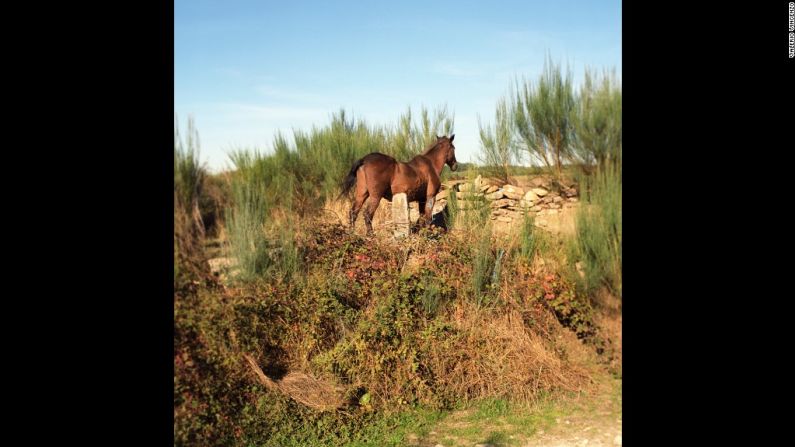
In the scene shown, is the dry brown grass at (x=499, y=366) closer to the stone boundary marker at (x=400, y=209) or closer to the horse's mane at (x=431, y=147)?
the stone boundary marker at (x=400, y=209)

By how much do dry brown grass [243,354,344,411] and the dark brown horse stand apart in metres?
1.92

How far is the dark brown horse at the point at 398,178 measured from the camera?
6.96m

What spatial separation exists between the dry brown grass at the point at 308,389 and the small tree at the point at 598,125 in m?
3.14

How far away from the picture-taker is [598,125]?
18.6ft

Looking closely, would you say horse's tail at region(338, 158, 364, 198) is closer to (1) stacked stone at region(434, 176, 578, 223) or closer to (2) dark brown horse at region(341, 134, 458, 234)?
(2) dark brown horse at region(341, 134, 458, 234)

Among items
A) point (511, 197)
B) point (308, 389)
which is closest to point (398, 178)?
point (511, 197)

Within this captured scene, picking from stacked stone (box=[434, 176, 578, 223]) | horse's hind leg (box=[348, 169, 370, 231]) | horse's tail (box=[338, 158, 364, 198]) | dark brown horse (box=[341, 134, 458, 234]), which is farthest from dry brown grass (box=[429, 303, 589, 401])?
horse's tail (box=[338, 158, 364, 198])

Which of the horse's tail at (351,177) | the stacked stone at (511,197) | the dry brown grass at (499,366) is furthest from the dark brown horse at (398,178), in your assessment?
the dry brown grass at (499,366)

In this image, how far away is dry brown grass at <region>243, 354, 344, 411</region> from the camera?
503 cm

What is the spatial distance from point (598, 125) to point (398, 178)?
2.42 metres

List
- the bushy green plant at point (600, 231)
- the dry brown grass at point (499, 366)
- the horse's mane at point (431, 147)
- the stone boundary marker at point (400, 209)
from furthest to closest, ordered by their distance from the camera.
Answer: the horse's mane at point (431, 147), the stone boundary marker at point (400, 209), the dry brown grass at point (499, 366), the bushy green plant at point (600, 231)

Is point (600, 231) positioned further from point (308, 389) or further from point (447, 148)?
point (308, 389)
